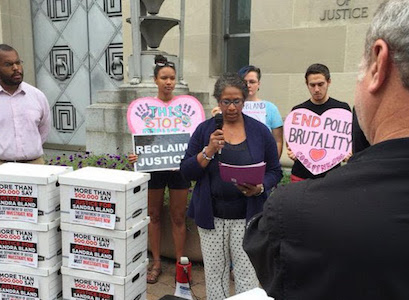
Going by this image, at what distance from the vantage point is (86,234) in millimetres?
2619

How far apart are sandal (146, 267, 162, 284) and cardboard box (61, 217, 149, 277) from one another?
0.98 meters

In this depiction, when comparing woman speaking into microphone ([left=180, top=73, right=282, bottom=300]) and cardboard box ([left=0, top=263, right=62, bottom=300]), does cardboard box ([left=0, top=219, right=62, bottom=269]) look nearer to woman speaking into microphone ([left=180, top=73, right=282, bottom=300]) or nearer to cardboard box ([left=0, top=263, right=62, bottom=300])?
cardboard box ([left=0, top=263, right=62, bottom=300])

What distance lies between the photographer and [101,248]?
2.60 meters

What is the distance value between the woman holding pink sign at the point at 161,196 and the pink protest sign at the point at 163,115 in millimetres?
99

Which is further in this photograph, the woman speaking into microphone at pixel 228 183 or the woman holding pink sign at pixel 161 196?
the woman holding pink sign at pixel 161 196

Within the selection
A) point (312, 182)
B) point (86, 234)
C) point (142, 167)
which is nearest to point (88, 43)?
point (142, 167)

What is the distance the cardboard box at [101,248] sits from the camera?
257 centimetres

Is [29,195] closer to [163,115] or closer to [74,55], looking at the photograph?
[163,115]

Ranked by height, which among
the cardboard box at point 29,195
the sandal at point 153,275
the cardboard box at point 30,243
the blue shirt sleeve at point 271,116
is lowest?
the sandal at point 153,275

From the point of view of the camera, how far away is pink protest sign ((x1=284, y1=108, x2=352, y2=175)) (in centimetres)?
340

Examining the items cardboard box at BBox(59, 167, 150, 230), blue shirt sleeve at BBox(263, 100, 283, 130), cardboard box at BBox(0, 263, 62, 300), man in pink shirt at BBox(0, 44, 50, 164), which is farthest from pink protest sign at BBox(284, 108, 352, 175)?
man in pink shirt at BBox(0, 44, 50, 164)

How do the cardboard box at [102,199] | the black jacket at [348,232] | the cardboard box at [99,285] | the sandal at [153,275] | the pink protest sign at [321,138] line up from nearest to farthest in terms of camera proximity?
the black jacket at [348,232] → the cardboard box at [102,199] → the cardboard box at [99,285] → the pink protest sign at [321,138] → the sandal at [153,275]

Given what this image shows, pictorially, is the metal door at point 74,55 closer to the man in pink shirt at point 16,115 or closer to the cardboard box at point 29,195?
the man in pink shirt at point 16,115

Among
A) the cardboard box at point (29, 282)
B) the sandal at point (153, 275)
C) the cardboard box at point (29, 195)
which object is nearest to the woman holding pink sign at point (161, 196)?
the sandal at point (153, 275)
